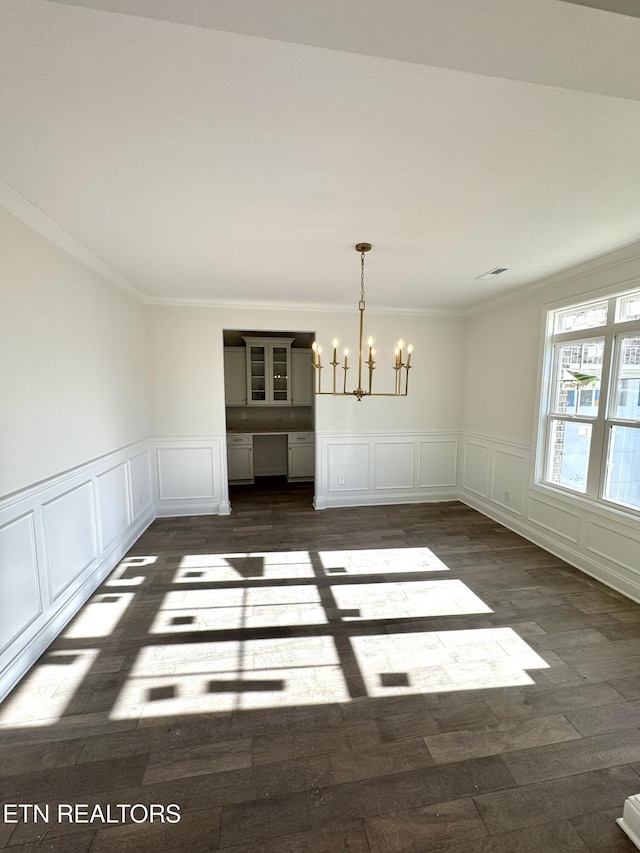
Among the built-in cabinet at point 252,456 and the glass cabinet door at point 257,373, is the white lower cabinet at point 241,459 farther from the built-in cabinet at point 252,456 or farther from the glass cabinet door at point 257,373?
the glass cabinet door at point 257,373

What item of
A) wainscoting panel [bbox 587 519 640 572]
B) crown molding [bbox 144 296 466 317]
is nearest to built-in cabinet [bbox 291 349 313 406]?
crown molding [bbox 144 296 466 317]

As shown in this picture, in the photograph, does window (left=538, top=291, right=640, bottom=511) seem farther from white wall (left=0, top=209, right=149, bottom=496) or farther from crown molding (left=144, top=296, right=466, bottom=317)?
white wall (left=0, top=209, right=149, bottom=496)

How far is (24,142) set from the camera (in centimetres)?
151

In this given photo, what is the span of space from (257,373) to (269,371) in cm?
21

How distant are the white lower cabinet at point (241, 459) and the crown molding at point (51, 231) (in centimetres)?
306

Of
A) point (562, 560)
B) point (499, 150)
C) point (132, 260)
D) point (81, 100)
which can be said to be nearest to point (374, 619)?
point (562, 560)

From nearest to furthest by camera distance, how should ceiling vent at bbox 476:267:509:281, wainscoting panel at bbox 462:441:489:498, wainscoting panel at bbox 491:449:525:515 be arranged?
ceiling vent at bbox 476:267:509:281
wainscoting panel at bbox 491:449:525:515
wainscoting panel at bbox 462:441:489:498

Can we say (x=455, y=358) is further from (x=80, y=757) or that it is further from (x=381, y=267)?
(x=80, y=757)

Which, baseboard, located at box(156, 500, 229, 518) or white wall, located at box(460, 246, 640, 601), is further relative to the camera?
baseboard, located at box(156, 500, 229, 518)

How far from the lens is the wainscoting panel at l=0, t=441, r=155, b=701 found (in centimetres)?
187

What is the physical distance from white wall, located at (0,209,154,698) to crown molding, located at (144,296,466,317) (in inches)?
29.1

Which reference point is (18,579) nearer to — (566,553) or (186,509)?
(186,509)

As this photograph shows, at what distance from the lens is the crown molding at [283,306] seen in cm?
418

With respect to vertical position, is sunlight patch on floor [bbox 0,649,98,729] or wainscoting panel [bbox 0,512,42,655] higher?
wainscoting panel [bbox 0,512,42,655]
